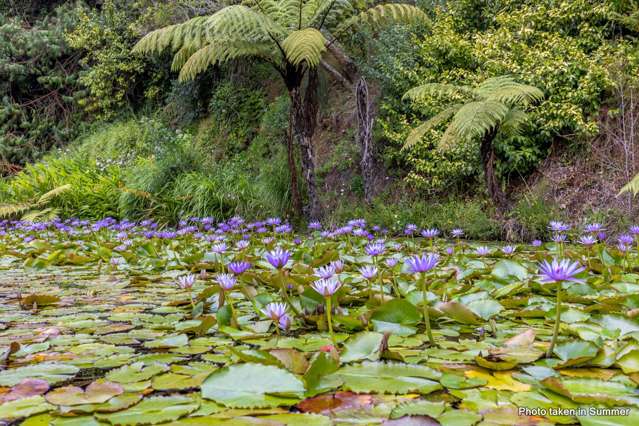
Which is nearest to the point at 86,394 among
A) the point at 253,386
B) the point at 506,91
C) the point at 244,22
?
the point at 253,386

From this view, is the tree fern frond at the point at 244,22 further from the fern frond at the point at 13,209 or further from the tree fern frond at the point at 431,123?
the fern frond at the point at 13,209

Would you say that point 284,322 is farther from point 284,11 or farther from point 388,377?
point 284,11

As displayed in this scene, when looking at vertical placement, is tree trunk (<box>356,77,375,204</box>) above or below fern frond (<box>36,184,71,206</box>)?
above

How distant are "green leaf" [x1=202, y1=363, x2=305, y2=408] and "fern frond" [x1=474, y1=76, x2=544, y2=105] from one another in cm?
351

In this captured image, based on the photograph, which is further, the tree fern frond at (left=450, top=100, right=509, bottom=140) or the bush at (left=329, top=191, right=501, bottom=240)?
the bush at (left=329, top=191, right=501, bottom=240)

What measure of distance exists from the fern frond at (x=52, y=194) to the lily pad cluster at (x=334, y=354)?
4986mm

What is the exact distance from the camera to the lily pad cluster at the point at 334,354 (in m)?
0.81

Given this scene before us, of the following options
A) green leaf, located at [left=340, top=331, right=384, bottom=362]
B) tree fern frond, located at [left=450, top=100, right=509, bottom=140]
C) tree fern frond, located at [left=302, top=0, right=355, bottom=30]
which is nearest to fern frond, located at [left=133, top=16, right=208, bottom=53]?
tree fern frond, located at [left=302, top=0, right=355, bottom=30]

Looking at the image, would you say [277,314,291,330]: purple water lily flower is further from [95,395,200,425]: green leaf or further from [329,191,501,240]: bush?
[329,191,501,240]: bush

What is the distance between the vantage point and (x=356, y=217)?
491 centimetres

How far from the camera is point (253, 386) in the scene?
0.88 metres

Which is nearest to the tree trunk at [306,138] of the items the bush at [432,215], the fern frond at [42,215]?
the bush at [432,215]

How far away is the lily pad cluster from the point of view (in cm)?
81

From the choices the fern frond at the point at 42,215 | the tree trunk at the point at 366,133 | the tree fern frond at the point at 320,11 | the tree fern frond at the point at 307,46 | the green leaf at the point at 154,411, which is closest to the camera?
the green leaf at the point at 154,411
